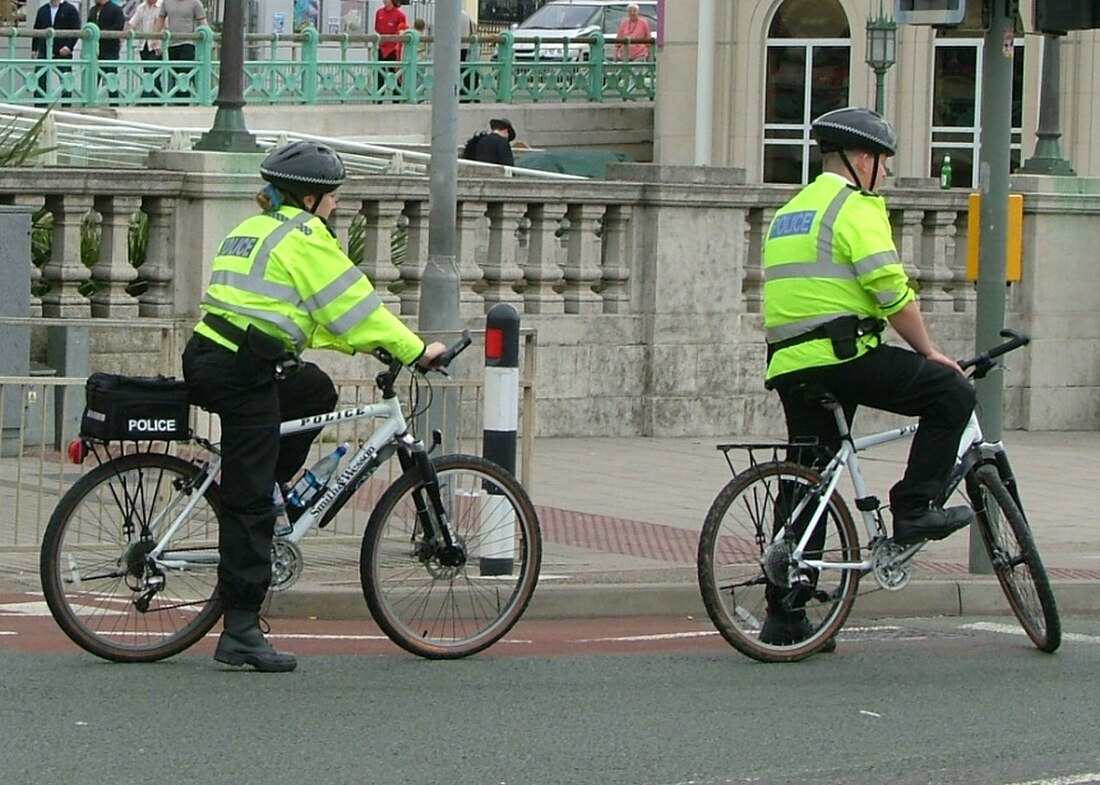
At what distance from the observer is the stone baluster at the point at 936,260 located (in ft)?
53.6

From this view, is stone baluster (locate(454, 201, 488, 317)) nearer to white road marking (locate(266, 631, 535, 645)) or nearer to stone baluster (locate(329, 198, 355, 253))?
stone baluster (locate(329, 198, 355, 253))

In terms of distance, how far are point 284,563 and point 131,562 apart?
0.50 meters

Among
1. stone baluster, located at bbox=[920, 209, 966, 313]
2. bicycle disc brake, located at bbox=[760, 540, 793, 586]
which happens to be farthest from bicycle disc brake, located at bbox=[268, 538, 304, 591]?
stone baluster, located at bbox=[920, 209, 966, 313]

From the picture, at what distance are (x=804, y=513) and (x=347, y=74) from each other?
23.1 metres

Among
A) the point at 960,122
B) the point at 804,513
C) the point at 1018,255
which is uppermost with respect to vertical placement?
the point at 960,122

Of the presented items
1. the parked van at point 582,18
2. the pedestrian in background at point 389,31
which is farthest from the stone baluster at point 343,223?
the parked van at point 582,18

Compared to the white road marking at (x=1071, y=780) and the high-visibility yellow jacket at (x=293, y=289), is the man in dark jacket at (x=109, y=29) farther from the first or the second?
the white road marking at (x=1071, y=780)

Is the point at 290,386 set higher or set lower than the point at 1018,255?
lower

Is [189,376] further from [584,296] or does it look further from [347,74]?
[347,74]

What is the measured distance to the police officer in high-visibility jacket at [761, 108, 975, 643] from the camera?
7922mm

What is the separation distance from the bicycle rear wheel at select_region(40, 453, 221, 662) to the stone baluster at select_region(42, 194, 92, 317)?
533 cm

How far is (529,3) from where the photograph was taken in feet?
200

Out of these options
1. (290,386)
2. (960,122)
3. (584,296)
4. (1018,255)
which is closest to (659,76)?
(960,122)

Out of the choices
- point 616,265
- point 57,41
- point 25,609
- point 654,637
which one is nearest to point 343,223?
point 616,265
